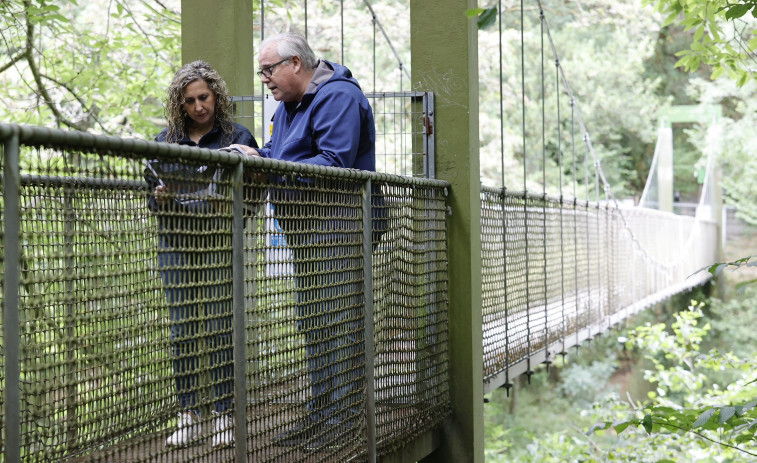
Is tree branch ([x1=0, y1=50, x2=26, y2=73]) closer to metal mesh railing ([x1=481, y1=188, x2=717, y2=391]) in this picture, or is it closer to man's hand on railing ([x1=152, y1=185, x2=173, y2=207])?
metal mesh railing ([x1=481, y1=188, x2=717, y2=391])

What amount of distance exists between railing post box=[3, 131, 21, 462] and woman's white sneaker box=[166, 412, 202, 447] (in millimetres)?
338

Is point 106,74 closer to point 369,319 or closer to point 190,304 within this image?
point 369,319

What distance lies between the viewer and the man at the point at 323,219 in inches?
66.7

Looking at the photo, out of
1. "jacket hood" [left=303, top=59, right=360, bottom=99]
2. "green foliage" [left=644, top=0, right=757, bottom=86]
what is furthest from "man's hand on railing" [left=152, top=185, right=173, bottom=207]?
"green foliage" [left=644, top=0, right=757, bottom=86]

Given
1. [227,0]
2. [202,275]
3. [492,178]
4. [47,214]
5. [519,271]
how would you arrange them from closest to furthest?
[47,214] < [202,275] < [227,0] < [519,271] < [492,178]

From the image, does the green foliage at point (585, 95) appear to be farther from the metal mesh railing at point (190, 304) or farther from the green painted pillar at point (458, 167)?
the metal mesh railing at point (190, 304)

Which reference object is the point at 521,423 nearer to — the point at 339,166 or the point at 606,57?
the point at 606,57

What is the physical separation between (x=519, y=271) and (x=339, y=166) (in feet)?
6.38

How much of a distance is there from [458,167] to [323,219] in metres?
0.92

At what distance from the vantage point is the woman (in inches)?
52.2

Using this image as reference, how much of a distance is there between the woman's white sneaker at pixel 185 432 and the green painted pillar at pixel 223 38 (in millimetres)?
1475

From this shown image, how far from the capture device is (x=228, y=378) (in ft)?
4.74

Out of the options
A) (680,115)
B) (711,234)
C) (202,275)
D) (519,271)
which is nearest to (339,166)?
(202,275)

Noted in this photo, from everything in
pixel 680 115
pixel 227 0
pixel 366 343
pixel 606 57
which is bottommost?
pixel 366 343
